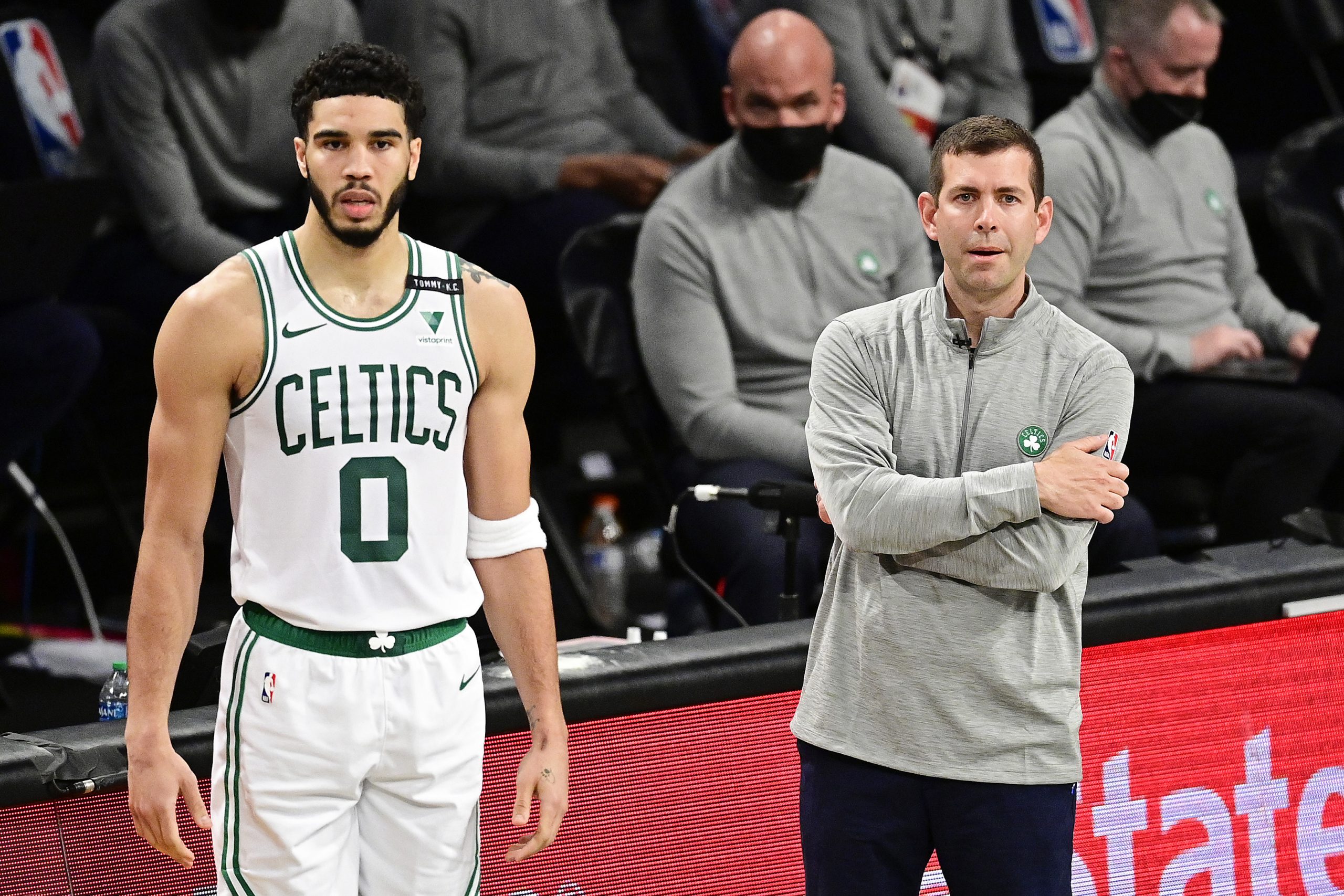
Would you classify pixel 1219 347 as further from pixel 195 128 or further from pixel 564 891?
pixel 195 128

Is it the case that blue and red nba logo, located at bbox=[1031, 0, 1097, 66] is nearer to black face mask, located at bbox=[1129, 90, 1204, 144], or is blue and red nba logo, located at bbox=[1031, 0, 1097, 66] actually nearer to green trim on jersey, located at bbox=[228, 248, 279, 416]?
black face mask, located at bbox=[1129, 90, 1204, 144]

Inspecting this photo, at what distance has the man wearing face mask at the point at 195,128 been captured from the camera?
14.2 ft

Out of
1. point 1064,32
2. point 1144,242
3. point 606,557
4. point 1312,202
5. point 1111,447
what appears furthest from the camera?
point 1064,32

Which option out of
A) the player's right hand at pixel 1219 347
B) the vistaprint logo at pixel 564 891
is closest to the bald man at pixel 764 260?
the player's right hand at pixel 1219 347

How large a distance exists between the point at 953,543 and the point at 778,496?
870 millimetres

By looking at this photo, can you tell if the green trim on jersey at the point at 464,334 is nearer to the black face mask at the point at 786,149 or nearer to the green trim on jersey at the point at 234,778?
the green trim on jersey at the point at 234,778

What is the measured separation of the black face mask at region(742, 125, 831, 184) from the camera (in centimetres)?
402

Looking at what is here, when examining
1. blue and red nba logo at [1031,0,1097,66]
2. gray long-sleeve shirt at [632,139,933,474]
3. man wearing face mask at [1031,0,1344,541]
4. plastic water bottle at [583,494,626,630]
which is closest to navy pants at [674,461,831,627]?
gray long-sleeve shirt at [632,139,933,474]

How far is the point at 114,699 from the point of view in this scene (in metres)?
2.66

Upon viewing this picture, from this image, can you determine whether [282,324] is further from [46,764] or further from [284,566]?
[46,764]

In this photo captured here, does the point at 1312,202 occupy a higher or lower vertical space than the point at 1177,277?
higher

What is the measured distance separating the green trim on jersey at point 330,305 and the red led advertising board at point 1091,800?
31.1 inches

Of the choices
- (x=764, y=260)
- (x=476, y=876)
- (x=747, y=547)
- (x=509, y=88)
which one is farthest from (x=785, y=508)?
(x=509, y=88)

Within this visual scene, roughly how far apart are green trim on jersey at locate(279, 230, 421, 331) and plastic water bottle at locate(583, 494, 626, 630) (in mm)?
2238
